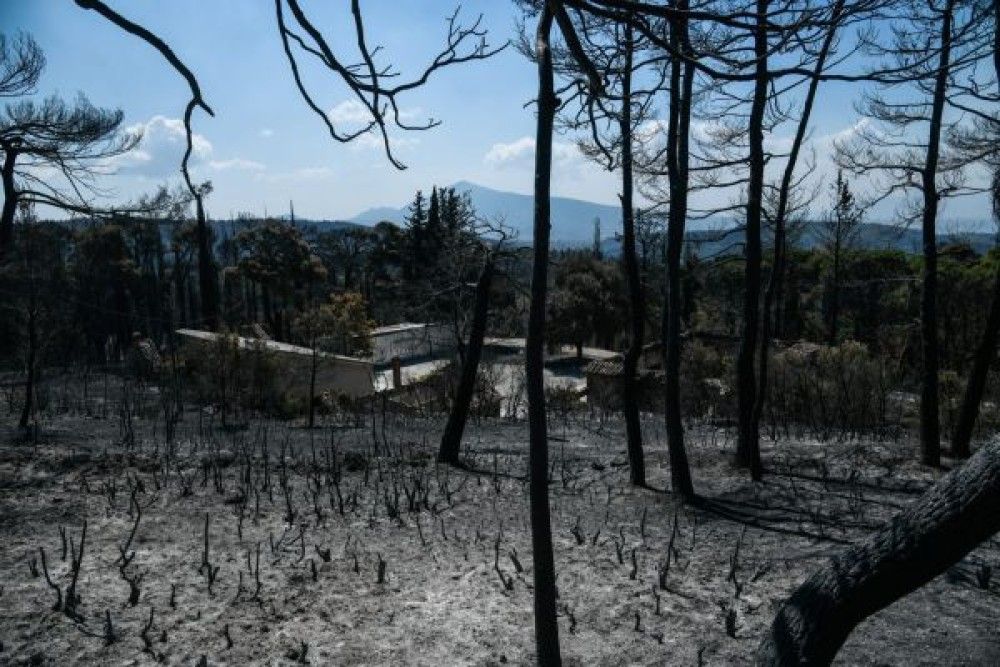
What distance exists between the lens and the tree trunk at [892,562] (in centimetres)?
221

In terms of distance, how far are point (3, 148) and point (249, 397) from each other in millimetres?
10432

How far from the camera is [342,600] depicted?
5.46 metres

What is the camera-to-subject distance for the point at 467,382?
429 inches

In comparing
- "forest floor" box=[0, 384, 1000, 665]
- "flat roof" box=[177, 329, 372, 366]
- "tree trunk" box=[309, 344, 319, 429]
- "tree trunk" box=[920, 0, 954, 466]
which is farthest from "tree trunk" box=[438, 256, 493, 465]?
"flat roof" box=[177, 329, 372, 366]

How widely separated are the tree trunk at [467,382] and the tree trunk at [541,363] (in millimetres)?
7566

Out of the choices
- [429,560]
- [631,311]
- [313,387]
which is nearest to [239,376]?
[313,387]

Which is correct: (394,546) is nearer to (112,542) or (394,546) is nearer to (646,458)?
(112,542)

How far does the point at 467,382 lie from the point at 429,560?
466cm

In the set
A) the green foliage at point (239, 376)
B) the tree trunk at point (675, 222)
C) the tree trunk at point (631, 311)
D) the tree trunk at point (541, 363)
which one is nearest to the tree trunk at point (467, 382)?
the tree trunk at point (631, 311)

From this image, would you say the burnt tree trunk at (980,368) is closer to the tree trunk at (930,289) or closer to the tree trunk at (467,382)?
the tree trunk at (930,289)

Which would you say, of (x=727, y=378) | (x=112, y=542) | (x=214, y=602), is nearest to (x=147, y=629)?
(x=214, y=602)

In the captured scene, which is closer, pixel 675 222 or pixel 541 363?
pixel 541 363

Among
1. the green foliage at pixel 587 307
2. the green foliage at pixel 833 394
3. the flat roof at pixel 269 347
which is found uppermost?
the green foliage at pixel 587 307

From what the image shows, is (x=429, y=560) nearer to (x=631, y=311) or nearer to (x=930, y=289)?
(x=631, y=311)
